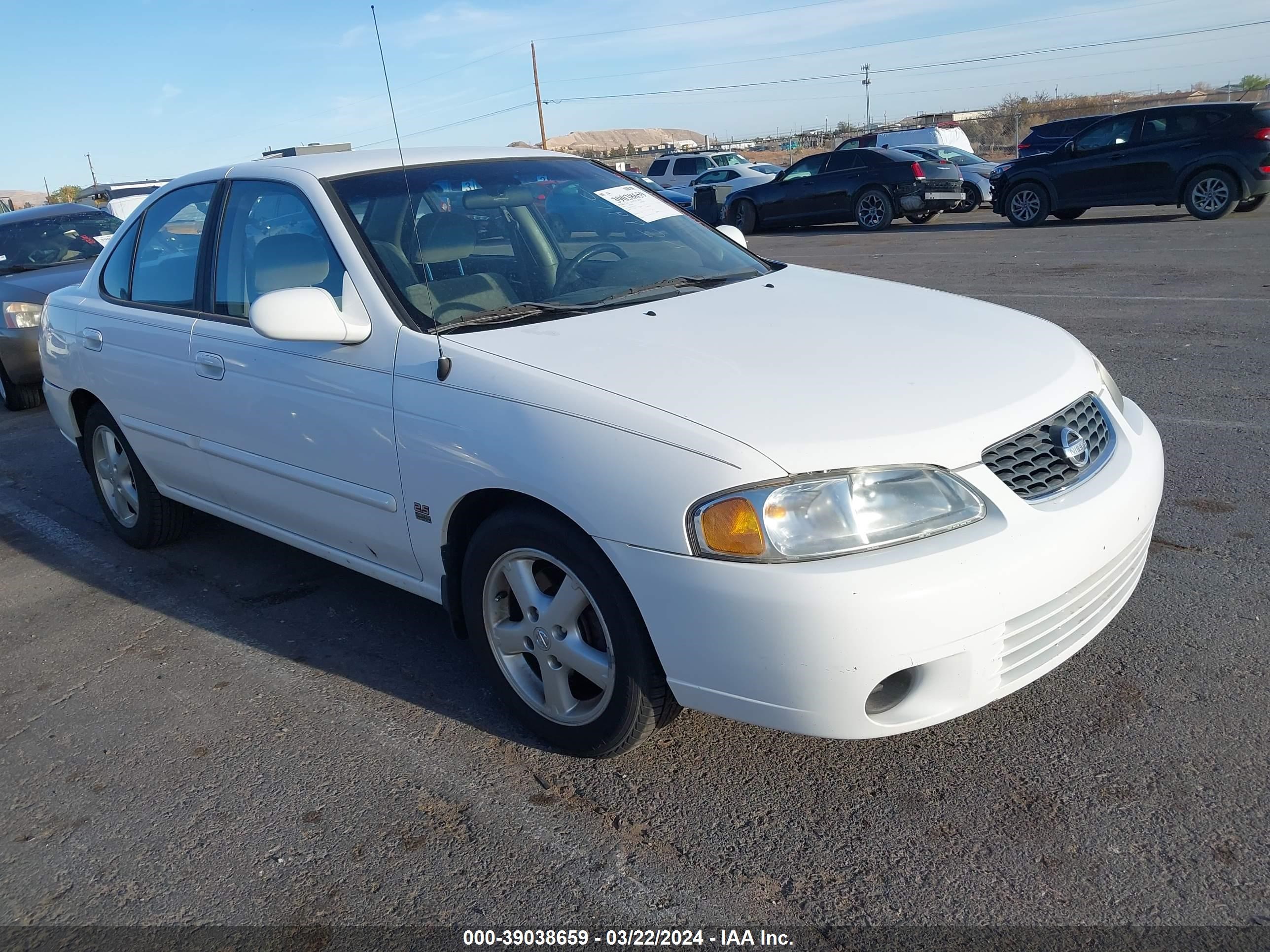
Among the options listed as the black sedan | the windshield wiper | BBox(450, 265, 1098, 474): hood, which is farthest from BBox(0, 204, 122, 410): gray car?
the black sedan

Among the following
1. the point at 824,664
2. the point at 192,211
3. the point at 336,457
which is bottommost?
the point at 824,664

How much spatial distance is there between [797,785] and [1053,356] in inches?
56.6

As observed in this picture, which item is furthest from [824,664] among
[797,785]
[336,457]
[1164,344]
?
[1164,344]

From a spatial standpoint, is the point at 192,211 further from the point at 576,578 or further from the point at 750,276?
the point at 576,578

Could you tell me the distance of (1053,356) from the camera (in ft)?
10.2

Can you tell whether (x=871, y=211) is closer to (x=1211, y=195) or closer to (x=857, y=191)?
(x=857, y=191)

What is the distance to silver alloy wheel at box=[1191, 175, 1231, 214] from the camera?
584 inches

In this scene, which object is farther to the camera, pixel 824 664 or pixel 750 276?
pixel 750 276

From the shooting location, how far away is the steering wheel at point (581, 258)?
359cm

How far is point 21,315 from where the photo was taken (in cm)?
823

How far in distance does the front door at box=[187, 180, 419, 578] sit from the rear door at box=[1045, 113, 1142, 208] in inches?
576

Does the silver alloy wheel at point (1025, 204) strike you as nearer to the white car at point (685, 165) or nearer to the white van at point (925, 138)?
the white van at point (925, 138)

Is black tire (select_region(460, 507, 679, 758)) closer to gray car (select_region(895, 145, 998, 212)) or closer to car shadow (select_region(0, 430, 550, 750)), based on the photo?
car shadow (select_region(0, 430, 550, 750))

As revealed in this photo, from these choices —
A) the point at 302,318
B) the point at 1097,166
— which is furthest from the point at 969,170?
the point at 302,318
